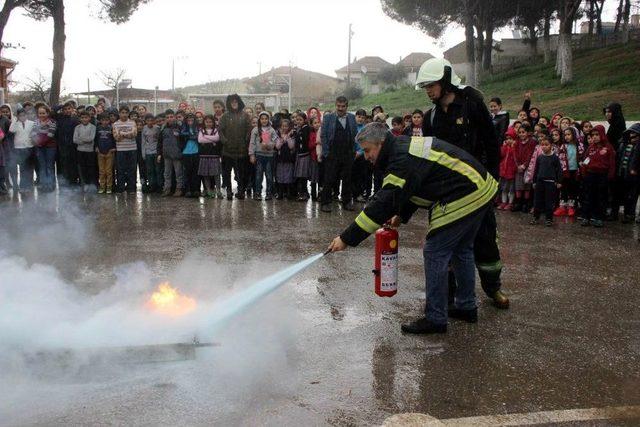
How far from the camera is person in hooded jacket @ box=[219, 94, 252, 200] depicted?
38.3 feet

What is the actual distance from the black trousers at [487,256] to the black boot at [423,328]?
685 mm

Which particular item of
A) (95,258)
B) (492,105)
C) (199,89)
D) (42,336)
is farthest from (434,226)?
(199,89)

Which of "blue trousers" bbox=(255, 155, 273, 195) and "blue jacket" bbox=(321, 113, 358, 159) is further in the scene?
"blue trousers" bbox=(255, 155, 273, 195)

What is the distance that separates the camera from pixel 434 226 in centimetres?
448

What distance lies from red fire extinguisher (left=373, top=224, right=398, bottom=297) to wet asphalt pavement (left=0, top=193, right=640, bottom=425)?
13.1 inches

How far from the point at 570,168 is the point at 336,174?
400 cm

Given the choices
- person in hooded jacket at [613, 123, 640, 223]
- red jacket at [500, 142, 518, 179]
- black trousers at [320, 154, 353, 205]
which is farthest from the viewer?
red jacket at [500, 142, 518, 179]

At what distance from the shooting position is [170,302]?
16.5 ft

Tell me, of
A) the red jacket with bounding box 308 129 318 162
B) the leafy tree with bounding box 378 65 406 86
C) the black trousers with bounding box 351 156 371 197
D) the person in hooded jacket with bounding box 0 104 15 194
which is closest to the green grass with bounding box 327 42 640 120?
the black trousers with bounding box 351 156 371 197

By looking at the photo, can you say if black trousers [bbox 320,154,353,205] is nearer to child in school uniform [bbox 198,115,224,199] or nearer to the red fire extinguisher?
child in school uniform [bbox 198,115,224,199]

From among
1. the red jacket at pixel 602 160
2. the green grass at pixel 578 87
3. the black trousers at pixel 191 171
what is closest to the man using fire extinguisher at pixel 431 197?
the red jacket at pixel 602 160

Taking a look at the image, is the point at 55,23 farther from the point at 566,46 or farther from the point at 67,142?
the point at 566,46

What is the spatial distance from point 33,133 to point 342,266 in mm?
8484

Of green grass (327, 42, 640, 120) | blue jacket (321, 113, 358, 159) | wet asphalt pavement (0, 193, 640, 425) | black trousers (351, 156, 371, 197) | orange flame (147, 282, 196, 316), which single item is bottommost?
wet asphalt pavement (0, 193, 640, 425)
